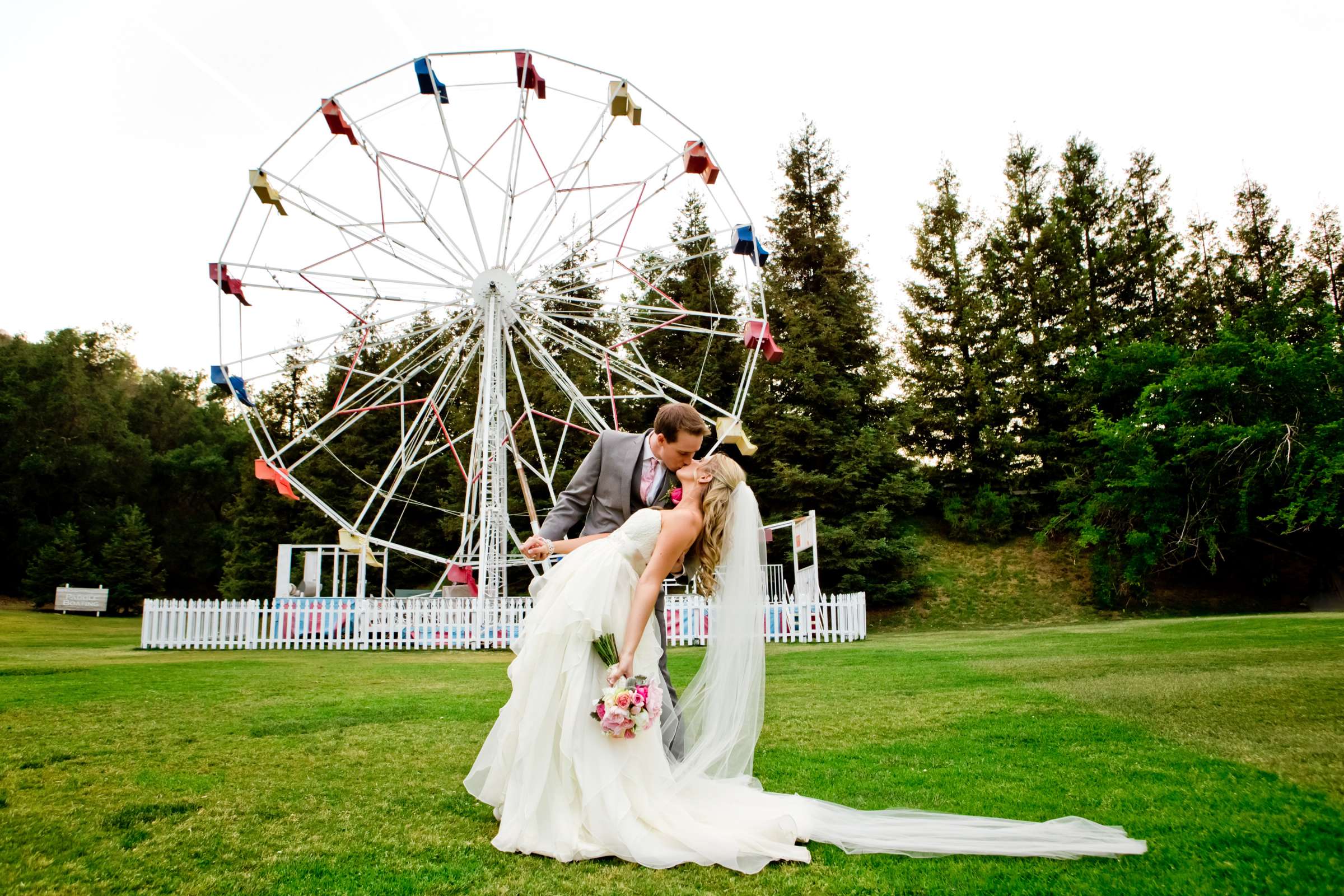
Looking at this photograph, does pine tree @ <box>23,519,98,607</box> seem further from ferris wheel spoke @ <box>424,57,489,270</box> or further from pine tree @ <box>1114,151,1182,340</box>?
pine tree @ <box>1114,151,1182,340</box>

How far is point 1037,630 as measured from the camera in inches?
547

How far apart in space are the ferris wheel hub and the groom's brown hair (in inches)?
Answer: 402

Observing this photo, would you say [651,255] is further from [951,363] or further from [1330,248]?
[1330,248]

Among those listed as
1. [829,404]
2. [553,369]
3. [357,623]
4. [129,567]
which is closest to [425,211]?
[553,369]

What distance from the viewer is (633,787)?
288cm

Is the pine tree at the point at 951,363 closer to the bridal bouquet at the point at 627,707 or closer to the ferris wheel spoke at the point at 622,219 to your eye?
the ferris wheel spoke at the point at 622,219

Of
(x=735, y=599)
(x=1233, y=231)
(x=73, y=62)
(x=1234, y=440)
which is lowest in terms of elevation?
(x=735, y=599)

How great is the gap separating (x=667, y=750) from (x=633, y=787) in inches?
19.8

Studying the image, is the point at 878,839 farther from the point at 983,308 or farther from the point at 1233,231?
the point at 1233,231

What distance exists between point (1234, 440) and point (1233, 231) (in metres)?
12.3

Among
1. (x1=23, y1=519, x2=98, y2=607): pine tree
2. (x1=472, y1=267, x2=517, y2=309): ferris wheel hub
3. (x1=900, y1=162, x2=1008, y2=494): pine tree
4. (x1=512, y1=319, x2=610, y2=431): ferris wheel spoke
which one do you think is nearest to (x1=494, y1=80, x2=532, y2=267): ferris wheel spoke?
(x1=472, y1=267, x2=517, y2=309): ferris wheel hub

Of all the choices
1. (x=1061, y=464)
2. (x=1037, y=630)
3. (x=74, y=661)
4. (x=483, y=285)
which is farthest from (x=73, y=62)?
(x=1061, y=464)

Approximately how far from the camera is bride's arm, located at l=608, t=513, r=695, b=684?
303 centimetres

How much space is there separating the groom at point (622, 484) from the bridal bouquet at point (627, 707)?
18.0 inches
